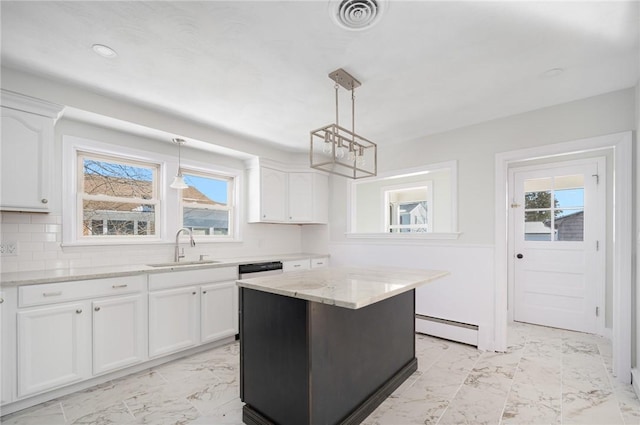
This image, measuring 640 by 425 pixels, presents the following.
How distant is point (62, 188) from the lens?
2746 millimetres

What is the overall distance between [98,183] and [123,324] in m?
1.45

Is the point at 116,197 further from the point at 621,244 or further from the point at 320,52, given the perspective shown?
the point at 621,244

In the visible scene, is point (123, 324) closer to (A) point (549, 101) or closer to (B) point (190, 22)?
(B) point (190, 22)

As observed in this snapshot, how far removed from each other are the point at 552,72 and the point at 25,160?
402 centimetres

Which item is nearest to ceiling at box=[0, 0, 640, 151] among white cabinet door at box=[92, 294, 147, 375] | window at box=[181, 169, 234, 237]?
window at box=[181, 169, 234, 237]

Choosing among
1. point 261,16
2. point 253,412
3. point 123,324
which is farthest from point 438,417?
point 261,16

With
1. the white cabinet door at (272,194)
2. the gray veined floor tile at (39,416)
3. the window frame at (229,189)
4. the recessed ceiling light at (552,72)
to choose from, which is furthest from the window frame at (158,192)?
the recessed ceiling light at (552,72)

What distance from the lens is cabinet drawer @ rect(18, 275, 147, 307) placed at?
2076 millimetres

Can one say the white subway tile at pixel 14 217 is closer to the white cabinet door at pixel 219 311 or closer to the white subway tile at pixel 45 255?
the white subway tile at pixel 45 255

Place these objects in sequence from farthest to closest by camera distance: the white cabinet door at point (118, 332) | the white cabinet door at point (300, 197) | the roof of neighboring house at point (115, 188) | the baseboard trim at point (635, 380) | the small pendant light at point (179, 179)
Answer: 1. the white cabinet door at point (300, 197)
2. the small pendant light at point (179, 179)
3. the roof of neighboring house at point (115, 188)
4. the white cabinet door at point (118, 332)
5. the baseboard trim at point (635, 380)

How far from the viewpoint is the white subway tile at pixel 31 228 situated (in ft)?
8.17

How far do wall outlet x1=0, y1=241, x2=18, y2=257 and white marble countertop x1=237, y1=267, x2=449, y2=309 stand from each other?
2.02 meters

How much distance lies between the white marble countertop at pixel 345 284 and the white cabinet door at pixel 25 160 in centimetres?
180

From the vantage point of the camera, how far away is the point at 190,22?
173 centimetres
